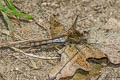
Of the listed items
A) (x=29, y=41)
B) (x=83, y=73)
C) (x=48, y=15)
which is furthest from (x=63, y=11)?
(x=83, y=73)

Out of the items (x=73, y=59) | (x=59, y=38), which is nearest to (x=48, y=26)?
(x=59, y=38)

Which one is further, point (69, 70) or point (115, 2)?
point (115, 2)

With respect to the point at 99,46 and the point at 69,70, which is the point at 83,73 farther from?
the point at 99,46

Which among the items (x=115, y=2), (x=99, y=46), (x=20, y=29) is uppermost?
(x=115, y=2)

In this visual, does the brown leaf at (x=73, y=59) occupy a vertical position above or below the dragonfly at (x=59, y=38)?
below

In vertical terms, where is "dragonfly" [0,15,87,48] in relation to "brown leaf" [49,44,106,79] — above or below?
above
